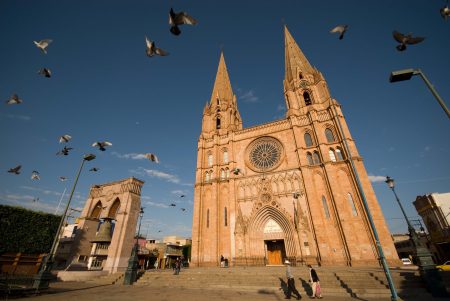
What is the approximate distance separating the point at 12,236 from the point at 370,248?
3161 centimetres

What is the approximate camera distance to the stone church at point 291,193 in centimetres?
2056

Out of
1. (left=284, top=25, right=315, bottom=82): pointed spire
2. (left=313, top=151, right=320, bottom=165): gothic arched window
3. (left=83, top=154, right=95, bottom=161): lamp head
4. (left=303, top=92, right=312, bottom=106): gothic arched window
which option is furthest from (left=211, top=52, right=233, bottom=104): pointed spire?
(left=83, top=154, right=95, bottom=161): lamp head

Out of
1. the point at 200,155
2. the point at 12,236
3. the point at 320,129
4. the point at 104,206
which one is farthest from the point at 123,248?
the point at 320,129

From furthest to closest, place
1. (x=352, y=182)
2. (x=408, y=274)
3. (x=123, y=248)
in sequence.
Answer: (x=352, y=182) < (x=123, y=248) < (x=408, y=274)

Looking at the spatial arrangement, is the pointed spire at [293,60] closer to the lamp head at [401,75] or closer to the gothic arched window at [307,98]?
the gothic arched window at [307,98]

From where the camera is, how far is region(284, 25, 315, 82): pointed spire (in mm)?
33688

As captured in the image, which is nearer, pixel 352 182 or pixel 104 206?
pixel 352 182

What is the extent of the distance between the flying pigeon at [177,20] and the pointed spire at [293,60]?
101 feet

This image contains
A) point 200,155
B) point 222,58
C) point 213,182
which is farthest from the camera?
point 222,58

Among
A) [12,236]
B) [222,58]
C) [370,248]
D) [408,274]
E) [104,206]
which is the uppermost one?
[222,58]

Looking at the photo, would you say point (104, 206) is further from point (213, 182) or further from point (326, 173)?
point (326, 173)

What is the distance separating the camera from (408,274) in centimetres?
1138

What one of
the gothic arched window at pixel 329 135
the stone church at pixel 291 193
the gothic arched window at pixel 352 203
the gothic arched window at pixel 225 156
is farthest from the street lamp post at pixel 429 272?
the gothic arched window at pixel 225 156

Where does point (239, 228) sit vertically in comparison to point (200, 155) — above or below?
below
